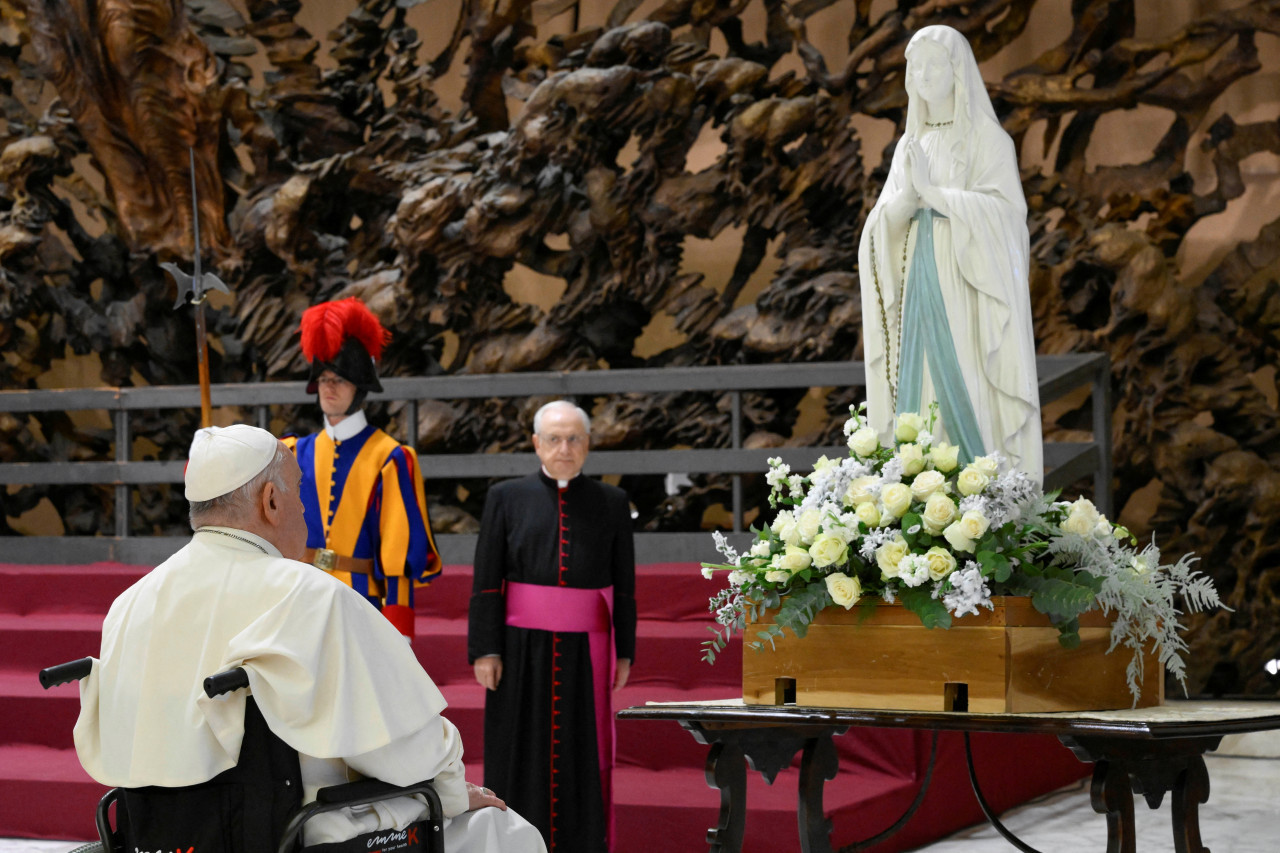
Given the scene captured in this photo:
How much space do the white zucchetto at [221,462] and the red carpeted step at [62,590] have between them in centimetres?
430

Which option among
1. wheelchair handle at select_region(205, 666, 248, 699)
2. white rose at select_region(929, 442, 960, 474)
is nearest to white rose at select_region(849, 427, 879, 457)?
white rose at select_region(929, 442, 960, 474)

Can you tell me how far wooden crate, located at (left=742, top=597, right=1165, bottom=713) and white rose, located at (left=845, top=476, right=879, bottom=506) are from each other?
9.6 inches

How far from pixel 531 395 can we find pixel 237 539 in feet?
17.3

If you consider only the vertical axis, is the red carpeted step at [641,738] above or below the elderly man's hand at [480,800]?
below

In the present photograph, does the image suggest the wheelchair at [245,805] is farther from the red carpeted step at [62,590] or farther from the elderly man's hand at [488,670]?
the red carpeted step at [62,590]

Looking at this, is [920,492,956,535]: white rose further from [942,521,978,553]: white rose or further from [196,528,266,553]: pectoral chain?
[196,528,266,553]: pectoral chain

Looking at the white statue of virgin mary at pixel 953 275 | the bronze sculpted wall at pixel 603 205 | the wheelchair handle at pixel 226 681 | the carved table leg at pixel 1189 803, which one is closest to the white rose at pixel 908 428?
the white statue of virgin mary at pixel 953 275

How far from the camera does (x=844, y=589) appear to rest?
289 cm

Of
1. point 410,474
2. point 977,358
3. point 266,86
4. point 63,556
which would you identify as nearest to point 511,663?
point 410,474

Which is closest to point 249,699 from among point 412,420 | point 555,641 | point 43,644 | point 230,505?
point 230,505

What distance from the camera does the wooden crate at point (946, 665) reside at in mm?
2797

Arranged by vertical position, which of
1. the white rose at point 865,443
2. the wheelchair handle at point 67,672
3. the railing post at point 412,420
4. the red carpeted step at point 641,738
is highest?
the railing post at point 412,420

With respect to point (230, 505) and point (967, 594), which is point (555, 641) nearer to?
point (967, 594)

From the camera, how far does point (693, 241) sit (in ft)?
27.5
